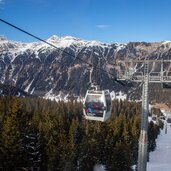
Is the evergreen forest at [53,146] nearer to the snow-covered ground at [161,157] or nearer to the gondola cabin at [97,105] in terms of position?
the snow-covered ground at [161,157]

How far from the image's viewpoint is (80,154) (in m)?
54.4

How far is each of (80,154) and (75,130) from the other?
9.38 m

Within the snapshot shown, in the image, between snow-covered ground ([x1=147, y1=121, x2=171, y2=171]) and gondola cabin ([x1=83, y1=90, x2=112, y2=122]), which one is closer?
gondola cabin ([x1=83, y1=90, x2=112, y2=122])

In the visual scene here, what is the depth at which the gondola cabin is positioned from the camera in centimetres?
2459

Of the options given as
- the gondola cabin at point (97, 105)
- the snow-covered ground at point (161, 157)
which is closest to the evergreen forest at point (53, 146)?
the snow-covered ground at point (161, 157)

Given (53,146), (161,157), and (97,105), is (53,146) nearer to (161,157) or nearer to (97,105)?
(97,105)

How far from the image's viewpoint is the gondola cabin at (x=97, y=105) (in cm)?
2459

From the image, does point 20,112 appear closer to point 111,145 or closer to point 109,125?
point 111,145

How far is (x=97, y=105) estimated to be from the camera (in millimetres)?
24781

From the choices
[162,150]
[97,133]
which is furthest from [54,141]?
[162,150]

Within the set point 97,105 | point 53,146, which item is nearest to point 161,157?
point 53,146

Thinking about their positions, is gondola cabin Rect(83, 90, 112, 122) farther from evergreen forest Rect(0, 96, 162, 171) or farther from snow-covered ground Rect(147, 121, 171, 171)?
snow-covered ground Rect(147, 121, 171, 171)

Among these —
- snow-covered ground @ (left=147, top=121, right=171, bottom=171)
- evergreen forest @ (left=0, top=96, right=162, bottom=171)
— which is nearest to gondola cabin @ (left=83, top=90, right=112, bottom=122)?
evergreen forest @ (left=0, top=96, right=162, bottom=171)

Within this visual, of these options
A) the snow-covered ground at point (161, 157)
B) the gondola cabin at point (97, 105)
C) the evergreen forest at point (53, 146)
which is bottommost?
the snow-covered ground at point (161, 157)
